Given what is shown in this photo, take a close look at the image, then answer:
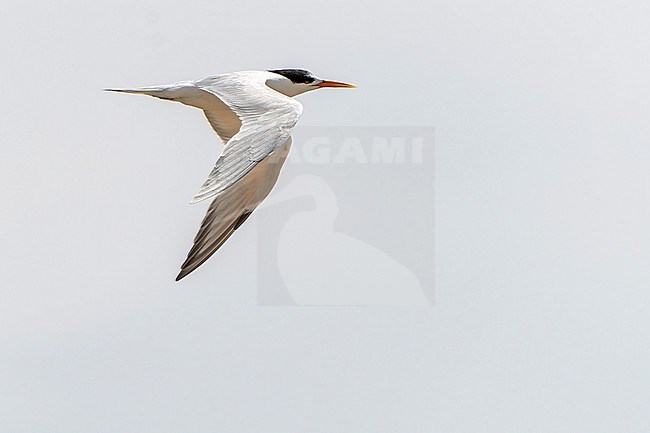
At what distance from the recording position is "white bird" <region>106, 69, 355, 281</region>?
39.7 feet

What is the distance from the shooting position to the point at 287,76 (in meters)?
16.1

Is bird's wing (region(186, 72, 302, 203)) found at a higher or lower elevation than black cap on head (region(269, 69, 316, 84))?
lower

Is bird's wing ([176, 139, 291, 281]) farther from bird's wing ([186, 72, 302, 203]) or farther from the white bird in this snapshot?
bird's wing ([186, 72, 302, 203])

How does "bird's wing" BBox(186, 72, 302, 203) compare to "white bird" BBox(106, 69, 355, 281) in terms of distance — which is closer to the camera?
"bird's wing" BBox(186, 72, 302, 203)

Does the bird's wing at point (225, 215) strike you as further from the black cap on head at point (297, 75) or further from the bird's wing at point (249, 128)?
the black cap on head at point (297, 75)

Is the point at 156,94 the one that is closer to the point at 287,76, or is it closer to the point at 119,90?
the point at 119,90

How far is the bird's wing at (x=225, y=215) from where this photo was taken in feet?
48.4

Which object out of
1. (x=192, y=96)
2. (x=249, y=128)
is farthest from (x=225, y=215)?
(x=249, y=128)

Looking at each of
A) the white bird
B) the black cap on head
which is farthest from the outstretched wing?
the black cap on head


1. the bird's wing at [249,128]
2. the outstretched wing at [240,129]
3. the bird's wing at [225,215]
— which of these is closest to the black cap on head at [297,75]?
the outstretched wing at [240,129]

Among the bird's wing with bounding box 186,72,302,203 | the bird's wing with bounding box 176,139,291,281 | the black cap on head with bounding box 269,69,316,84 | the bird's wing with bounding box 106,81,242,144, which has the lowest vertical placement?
the bird's wing with bounding box 176,139,291,281

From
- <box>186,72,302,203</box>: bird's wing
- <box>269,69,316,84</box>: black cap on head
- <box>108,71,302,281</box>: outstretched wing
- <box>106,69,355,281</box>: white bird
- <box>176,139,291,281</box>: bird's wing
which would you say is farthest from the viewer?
<box>269,69,316,84</box>: black cap on head

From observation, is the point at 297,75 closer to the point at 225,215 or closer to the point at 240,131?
the point at 225,215

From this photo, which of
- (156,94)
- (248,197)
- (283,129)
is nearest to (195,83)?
(156,94)
